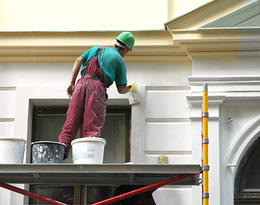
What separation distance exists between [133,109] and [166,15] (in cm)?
152

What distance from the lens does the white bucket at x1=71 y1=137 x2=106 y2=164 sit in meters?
6.00

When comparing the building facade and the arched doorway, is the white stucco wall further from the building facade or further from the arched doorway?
the arched doorway

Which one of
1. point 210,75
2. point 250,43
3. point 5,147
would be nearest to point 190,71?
point 210,75

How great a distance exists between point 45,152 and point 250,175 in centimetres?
319

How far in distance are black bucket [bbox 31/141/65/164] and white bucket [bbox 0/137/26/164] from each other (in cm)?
18

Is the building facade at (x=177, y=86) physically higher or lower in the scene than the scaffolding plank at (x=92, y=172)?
higher

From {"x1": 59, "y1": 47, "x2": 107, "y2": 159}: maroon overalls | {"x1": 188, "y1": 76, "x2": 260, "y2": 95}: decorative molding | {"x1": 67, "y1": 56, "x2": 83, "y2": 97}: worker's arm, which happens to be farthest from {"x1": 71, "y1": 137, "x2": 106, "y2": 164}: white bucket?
{"x1": 188, "y1": 76, "x2": 260, "y2": 95}: decorative molding

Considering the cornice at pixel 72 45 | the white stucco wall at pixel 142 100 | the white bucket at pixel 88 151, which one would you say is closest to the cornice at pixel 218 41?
the cornice at pixel 72 45

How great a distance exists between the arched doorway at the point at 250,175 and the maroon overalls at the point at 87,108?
2286 mm

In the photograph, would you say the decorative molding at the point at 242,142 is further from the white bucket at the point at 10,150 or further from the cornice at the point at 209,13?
the white bucket at the point at 10,150

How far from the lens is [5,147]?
5984 mm

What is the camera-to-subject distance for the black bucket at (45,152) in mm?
5930

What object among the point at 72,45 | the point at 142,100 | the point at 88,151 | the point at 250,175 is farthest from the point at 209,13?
the point at 88,151

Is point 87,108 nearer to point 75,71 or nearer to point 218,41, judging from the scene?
point 75,71
